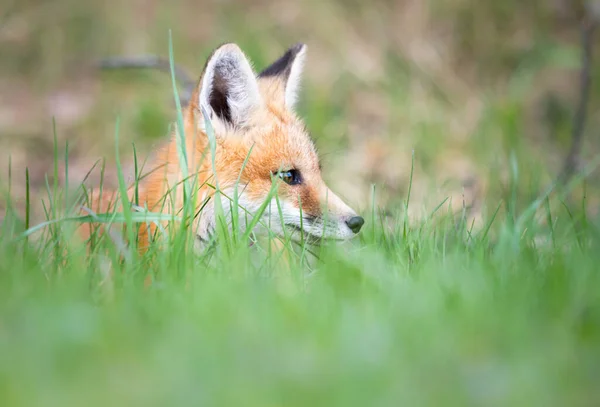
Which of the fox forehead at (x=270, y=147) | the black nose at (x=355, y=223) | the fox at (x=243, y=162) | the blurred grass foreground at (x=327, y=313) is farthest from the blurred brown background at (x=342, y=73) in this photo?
the black nose at (x=355, y=223)

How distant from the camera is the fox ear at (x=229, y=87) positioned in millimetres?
3717

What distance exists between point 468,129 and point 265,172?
4.23 m

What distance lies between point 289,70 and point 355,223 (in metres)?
1.29

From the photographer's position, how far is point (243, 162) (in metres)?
3.58

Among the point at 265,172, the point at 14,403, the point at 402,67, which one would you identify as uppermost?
the point at 402,67

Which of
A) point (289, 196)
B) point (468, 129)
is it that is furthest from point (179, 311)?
point (468, 129)

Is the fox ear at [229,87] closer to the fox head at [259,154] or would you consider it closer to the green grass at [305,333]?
the fox head at [259,154]

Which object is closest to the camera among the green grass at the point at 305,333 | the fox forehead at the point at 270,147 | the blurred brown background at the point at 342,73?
the green grass at the point at 305,333

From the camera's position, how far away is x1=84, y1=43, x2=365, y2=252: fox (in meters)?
3.65

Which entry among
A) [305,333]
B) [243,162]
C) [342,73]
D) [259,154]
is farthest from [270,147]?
[342,73]

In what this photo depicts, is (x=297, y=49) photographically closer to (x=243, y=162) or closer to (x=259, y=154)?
(x=259, y=154)

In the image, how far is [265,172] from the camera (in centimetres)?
381

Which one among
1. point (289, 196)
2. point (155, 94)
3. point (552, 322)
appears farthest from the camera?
point (155, 94)

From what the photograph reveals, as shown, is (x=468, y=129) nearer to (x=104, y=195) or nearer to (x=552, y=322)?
(x=104, y=195)
